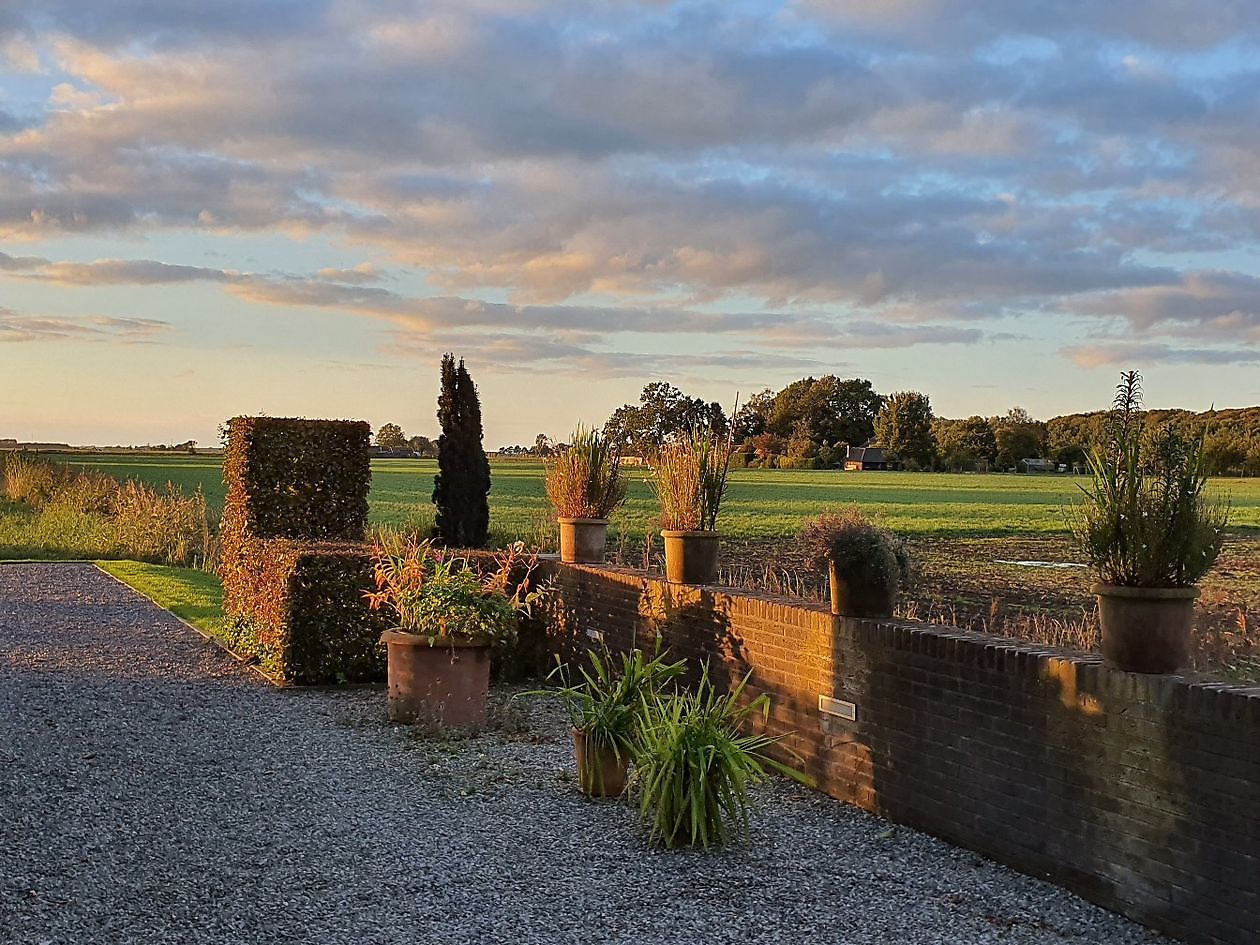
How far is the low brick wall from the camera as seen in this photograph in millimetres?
3770

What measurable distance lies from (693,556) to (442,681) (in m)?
1.68

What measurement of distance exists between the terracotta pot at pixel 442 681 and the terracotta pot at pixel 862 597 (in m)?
2.50

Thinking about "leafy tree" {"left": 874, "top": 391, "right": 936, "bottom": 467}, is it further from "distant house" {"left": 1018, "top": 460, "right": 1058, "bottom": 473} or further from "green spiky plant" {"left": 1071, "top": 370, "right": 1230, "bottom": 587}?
"green spiky plant" {"left": 1071, "top": 370, "right": 1230, "bottom": 587}

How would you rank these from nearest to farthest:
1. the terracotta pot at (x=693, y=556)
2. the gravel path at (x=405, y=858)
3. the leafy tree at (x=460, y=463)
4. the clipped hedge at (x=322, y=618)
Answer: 1. the gravel path at (x=405, y=858)
2. the terracotta pot at (x=693, y=556)
3. the clipped hedge at (x=322, y=618)
4. the leafy tree at (x=460, y=463)

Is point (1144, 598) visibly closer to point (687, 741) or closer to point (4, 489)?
point (687, 741)

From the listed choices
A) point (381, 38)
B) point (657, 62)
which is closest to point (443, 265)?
point (381, 38)

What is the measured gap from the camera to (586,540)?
8.90 m

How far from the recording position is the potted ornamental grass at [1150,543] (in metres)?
4.09

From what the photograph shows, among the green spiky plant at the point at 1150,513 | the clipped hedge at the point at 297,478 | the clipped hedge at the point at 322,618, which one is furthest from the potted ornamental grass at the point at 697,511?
the clipped hedge at the point at 297,478

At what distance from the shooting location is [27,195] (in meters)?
12.2

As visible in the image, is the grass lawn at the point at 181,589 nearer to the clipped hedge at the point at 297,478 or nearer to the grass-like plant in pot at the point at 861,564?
the clipped hedge at the point at 297,478

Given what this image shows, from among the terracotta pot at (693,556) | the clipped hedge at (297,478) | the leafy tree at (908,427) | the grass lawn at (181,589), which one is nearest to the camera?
the terracotta pot at (693,556)

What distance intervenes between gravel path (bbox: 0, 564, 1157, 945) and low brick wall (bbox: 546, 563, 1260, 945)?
6.1 inches

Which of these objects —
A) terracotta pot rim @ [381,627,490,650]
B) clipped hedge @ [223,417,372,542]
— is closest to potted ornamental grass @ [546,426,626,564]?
terracotta pot rim @ [381,627,490,650]
